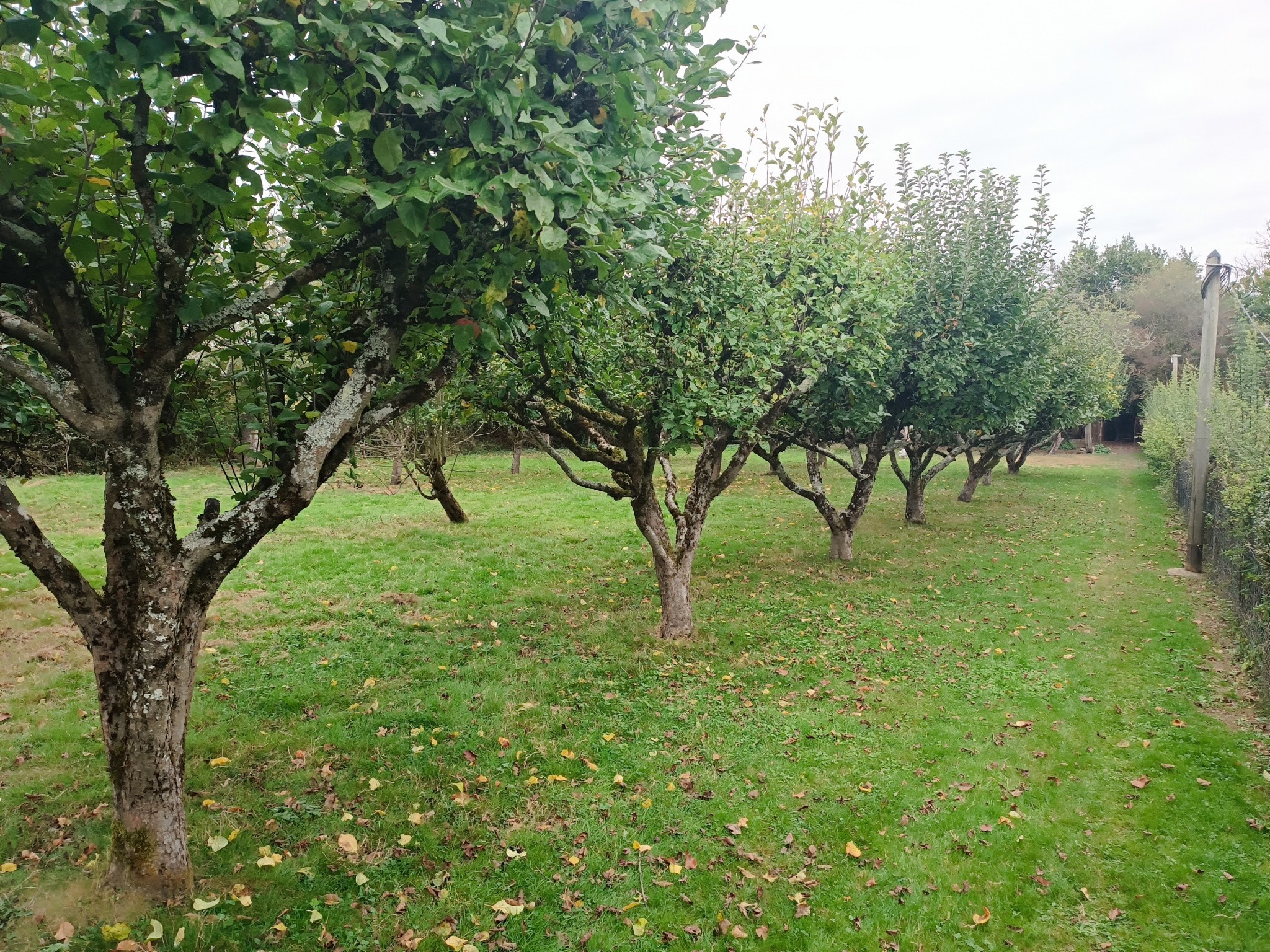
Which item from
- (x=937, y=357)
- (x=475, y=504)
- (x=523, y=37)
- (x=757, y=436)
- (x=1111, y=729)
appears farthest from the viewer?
(x=475, y=504)

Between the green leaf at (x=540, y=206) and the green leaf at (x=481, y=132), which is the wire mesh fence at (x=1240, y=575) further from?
the green leaf at (x=481, y=132)

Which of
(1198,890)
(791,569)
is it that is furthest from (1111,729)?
(791,569)

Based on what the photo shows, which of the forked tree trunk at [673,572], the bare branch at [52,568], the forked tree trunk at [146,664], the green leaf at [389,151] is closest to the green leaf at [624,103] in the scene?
the green leaf at [389,151]

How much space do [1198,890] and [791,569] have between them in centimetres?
921

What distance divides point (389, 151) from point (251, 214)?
1414 millimetres

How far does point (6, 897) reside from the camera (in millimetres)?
4328

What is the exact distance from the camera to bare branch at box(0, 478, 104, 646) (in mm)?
3904

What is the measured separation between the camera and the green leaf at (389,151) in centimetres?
355

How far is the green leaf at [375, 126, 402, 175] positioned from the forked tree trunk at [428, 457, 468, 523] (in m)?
12.5

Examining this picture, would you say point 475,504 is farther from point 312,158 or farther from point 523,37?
point 523,37

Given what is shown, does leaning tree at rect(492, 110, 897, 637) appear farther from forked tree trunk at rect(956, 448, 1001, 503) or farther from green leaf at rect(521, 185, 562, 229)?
forked tree trunk at rect(956, 448, 1001, 503)

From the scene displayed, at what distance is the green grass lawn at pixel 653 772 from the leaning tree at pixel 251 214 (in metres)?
1.16

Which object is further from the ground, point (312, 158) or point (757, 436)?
point (312, 158)

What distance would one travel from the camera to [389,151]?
358cm
